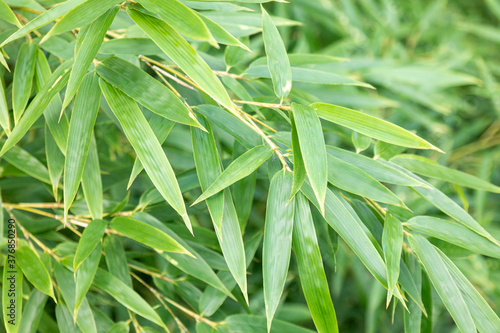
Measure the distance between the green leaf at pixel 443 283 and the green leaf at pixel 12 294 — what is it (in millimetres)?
526

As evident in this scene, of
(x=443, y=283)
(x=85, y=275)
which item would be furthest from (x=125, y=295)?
(x=443, y=283)

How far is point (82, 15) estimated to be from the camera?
1.39 ft

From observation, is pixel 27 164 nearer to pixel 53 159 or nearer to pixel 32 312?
pixel 53 159

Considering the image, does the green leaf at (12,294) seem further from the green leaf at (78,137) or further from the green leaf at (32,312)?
the green leaf at (78,137)

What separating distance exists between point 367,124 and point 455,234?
0.62 ft

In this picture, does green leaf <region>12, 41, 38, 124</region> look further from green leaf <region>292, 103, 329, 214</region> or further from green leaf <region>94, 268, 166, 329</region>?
green leaf <region>292, 103, 329, 214</region>

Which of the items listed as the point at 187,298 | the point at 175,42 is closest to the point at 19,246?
the point at 187,298

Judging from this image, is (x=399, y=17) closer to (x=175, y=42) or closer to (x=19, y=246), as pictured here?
(x=175, y=42)

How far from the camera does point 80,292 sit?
1.71ft

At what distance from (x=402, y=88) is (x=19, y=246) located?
1075mm

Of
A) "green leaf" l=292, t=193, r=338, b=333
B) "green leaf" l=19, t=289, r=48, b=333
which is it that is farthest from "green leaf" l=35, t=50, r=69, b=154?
"green leaf" l=292, t=193, r=338, b=333

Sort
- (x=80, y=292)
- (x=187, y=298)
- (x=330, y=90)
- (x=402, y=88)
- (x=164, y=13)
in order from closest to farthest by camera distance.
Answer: (x=164, y=13) → (x=80, y=292) → (x=187, y=298) → (x=330, y=90) → (x=402, y=88)

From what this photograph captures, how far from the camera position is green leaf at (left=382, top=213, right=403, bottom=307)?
0.46 m

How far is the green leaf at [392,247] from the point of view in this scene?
46 centimetres
